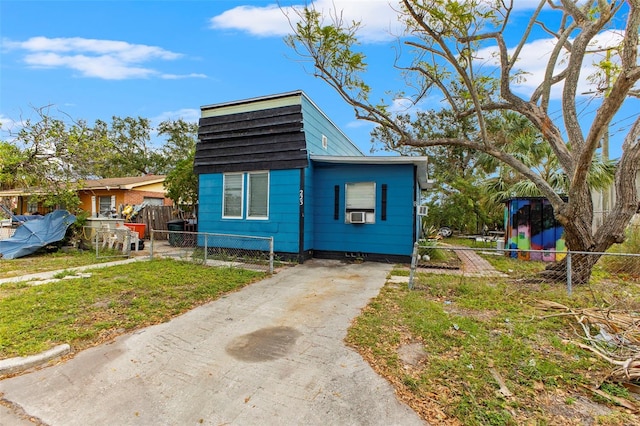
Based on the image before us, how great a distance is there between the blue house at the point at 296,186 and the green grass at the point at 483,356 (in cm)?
341

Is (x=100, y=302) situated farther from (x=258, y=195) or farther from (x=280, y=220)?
(x=258, y=195)

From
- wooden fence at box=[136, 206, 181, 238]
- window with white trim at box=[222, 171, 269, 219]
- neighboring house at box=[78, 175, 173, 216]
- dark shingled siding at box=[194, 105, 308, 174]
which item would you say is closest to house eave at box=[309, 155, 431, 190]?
dark shingled siding at box=[194, 105, 308, 174]

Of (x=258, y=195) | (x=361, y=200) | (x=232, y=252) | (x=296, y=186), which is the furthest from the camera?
(x=232, y=252)

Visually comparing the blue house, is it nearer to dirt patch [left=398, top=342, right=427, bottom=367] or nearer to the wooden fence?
dirt patch [left=398, top=342, right=427, bottom=367]

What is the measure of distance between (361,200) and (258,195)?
119 inches

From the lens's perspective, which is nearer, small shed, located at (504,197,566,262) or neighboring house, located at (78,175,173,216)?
small shed, located at (504,197,566,262)

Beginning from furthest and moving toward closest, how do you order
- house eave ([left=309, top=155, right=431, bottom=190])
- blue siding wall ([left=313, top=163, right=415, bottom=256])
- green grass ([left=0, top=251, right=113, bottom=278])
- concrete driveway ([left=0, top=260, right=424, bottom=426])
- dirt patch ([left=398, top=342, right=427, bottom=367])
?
blue siding wall ([left=313, top=163, right=415, bottom=256]) → house eave ([left=309, top=155, right=431, bottom=190]) → green grass ([left=0, top=251, right=113, bottom=278]) → dirt patch ([left=398, top=342, right=427, bottom=367]) → concrete driveway ([left=0, top=260, right=424, bottom=426])

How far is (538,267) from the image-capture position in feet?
25.1

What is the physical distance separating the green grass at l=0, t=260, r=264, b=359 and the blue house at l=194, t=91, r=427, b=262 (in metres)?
2.40

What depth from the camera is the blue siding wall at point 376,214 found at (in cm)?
822

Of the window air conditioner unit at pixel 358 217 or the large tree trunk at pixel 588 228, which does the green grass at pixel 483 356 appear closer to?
the large tree trunk at pixel 588 228

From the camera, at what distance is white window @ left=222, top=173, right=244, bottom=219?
29.8ft

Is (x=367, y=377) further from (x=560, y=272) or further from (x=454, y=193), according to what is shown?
(x=454, y=193)

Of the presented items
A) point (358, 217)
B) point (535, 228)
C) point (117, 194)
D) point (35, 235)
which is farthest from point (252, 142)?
point (117, 194)
